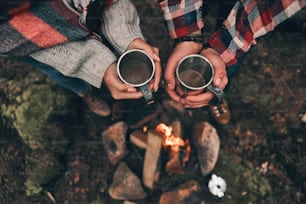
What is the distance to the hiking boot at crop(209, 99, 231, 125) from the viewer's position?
9.02 feet

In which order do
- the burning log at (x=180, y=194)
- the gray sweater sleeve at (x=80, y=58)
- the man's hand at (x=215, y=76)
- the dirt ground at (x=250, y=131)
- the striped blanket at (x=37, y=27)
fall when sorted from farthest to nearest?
the dirt ground at (x=250, y=131), the burning log at (x=180, y=194), the man's hand at (x=215, y=76), the gray sweater sleeve at (x=80, y=58), the striped blanket at (x=37, y=27)

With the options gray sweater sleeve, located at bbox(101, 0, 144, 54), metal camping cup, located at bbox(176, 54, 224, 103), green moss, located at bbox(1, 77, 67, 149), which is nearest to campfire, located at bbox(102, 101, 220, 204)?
green moss, located at bbox(1, 77, 67, 149)

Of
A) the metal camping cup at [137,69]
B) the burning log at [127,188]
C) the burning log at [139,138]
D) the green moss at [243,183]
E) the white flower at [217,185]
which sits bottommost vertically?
the green moss at [243,183]

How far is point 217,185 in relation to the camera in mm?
2652

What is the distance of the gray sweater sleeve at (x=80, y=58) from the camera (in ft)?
5.56

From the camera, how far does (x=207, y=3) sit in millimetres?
2115

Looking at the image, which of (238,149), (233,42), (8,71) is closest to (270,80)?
(238,149)

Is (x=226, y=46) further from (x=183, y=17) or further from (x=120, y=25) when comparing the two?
(x=120, y=25)

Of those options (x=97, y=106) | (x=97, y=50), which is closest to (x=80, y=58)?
(x=97, y=50)

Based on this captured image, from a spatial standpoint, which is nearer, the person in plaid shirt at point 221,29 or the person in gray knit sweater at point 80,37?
the person in gray knit sweater at point 80,37

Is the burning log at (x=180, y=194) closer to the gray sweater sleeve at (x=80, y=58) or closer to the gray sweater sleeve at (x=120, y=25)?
the gray sweater sleeve at (x=80, y=58)

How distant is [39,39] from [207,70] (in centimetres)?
104

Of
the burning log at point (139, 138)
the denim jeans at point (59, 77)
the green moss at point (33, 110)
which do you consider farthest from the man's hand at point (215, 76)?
the green moss at point (33, 110)

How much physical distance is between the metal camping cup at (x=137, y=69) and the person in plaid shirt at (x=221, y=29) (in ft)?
0.69
